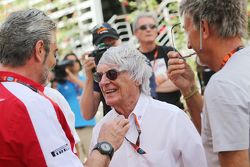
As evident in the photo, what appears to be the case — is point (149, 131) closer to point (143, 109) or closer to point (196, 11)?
point (143, 109)

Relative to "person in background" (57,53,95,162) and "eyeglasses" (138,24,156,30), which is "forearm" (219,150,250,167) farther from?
"person in background" (57,53,95,162)

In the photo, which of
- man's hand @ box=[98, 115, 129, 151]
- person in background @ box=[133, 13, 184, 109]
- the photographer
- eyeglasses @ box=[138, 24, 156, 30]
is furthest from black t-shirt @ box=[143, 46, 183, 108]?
man's hand @ box=[98, 115, 129, 151]

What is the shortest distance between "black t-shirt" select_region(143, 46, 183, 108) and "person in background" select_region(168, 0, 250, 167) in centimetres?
242

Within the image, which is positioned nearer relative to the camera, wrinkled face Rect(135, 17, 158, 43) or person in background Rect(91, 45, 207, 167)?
person in background Rect(91, 45, 207, 167)

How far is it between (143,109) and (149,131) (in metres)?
0.20

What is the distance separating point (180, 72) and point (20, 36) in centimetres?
116

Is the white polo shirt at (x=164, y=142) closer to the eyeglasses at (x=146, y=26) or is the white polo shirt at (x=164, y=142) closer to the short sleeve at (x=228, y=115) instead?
the short sleeve at (x=228, y=115)

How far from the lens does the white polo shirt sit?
3.20 m

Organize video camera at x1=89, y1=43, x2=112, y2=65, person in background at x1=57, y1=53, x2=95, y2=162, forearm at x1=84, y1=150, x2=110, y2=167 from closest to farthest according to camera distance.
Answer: forearm at x1=84, y1=150, x2=110, y2=167
video camera at x1=89, y1=43, x2=112, y2=65
person in background at x1=57, y1=53, x2=95, y2=162

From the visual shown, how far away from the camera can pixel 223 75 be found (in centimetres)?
220

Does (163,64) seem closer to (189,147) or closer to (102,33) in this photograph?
(102,33)

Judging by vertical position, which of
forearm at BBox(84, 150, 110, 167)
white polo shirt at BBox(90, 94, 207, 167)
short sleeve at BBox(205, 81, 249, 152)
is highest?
short sleeve at BBox(205, 81, 249, 152)

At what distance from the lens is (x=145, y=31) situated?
5445mm

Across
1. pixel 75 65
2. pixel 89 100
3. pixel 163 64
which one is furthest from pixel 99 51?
pixel 75 65
